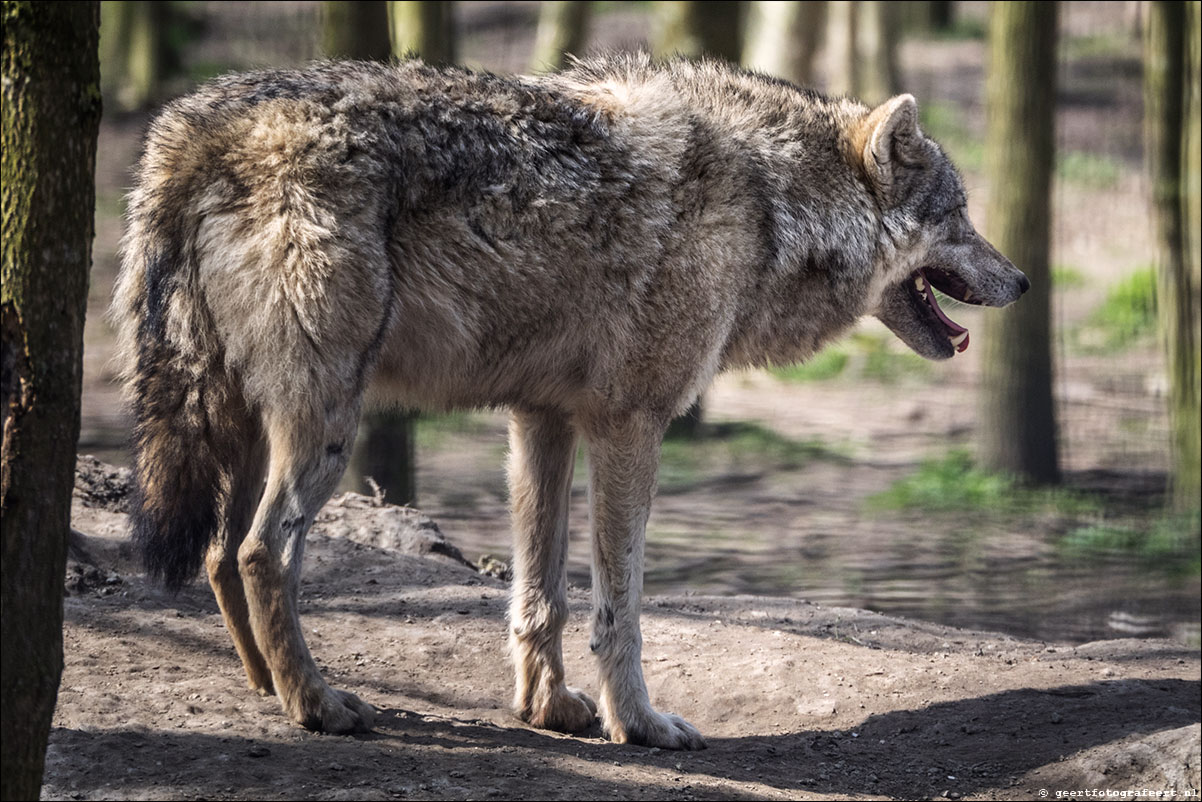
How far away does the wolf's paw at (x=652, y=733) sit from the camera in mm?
4559

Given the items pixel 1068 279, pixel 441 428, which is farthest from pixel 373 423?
pixel 1068 279

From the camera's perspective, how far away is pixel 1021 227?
9375 mm

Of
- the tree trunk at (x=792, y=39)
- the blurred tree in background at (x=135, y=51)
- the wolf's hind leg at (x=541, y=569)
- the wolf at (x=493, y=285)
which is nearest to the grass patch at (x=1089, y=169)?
the tree trunk at (x=792, y=39)

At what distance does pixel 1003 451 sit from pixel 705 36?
13.0 ft

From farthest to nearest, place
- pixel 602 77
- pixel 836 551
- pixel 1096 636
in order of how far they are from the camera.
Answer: pixel 836 551 < pixel 1096 636 < pixel 602 77

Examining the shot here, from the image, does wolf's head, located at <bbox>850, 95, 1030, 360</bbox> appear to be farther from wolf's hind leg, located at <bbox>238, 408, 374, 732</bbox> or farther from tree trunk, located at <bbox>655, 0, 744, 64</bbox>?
tree trunk, located at <bbox>655, 0, 744, 64</bbox>

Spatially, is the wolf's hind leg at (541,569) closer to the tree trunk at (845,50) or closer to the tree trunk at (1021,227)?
the tree trunk at (1021,227)

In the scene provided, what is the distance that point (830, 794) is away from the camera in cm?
427

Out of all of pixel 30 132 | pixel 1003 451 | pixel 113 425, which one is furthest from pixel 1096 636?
pixel 113 425

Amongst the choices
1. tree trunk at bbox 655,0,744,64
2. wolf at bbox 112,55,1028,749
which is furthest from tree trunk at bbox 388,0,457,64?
wolf at bbox 112,55,1028,749

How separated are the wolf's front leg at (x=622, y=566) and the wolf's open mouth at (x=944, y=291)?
1.53 meters

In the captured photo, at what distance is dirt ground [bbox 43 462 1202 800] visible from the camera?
3916mm

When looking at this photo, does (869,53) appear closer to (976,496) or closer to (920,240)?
(976,496)

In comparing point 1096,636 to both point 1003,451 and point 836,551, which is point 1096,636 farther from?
point 1003,451
